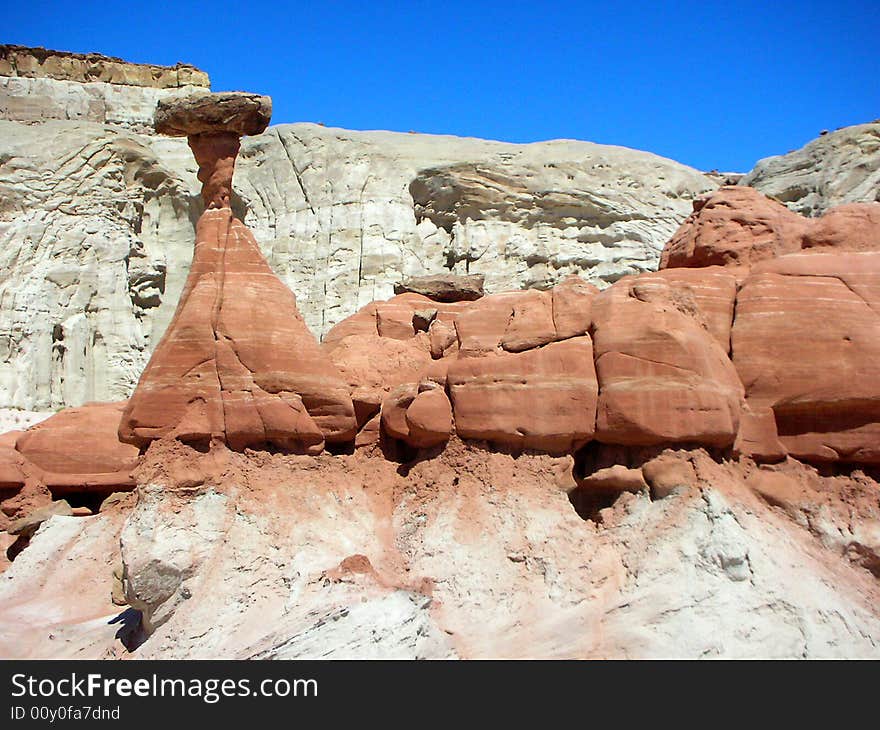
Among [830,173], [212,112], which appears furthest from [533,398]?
[830,173]

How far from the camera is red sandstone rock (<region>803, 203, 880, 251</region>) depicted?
36.8 ft

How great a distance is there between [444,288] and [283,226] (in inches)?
716

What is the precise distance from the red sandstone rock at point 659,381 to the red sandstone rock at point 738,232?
6.74ft

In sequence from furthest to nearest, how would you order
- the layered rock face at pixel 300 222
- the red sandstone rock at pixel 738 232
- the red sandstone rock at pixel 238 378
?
the layered rock face at pixel 300 222 < the red sandstone rock at pixel 738 232 < the red sandstone rock at pixel 238 378

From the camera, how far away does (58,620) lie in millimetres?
11852

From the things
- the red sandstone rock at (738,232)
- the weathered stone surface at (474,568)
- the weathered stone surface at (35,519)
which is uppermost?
the red sandstone rock at (738,232)

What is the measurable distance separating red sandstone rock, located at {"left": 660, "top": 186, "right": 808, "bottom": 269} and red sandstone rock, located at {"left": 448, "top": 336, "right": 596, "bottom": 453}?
2.71 metres

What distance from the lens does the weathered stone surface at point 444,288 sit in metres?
14.6

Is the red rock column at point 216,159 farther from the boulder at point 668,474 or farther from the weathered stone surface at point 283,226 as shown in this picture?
the weathered stone surface at point 283,226

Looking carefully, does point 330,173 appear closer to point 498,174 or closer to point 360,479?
point 498,174

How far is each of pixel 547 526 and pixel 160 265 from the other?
24.2 metres

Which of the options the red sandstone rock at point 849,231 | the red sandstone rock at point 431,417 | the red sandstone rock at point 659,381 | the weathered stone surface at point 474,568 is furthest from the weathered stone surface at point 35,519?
the red sandstone rock at point 849,231

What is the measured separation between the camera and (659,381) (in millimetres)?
9625

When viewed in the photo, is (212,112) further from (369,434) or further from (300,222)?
(300,222)
